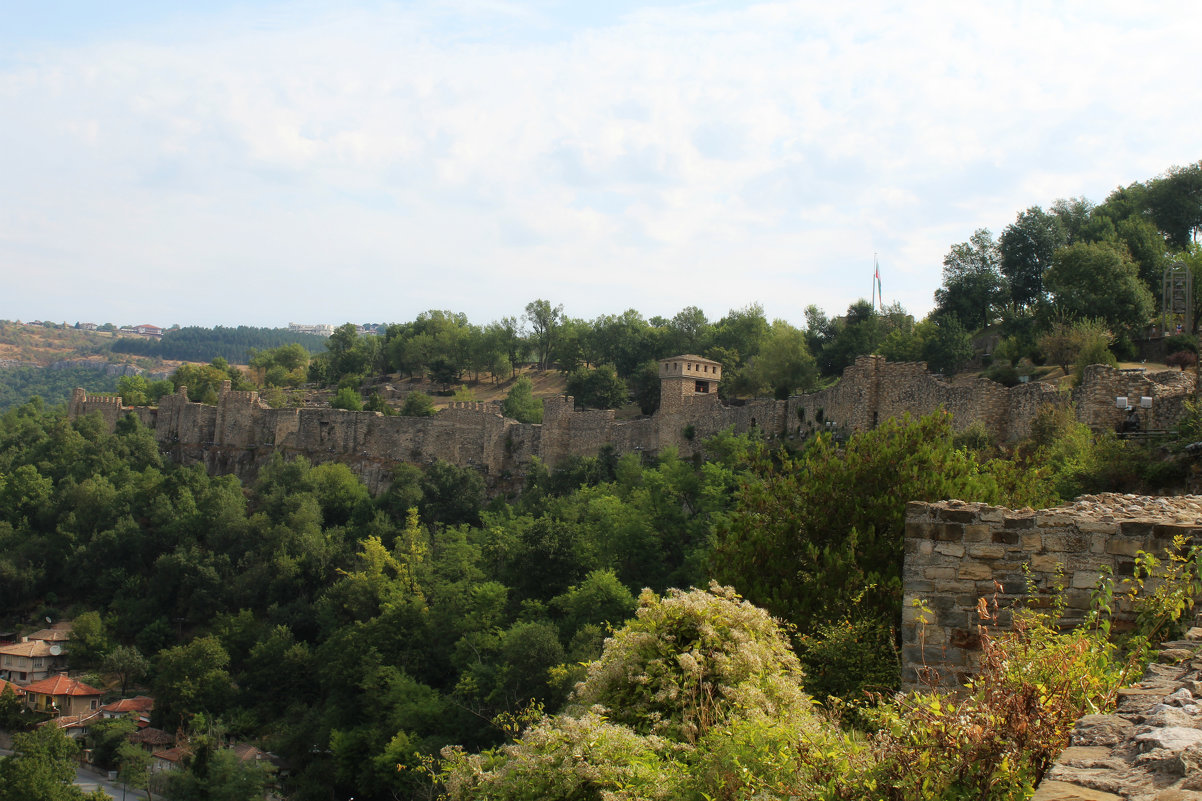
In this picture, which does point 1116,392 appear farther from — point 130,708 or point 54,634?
point 54,634

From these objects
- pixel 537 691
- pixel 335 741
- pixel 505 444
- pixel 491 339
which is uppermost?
pixel 491 339

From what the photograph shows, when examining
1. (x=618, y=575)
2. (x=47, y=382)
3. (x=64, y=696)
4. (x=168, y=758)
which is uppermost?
(x=47, y=382)

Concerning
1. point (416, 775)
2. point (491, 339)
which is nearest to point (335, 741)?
point (416, 775)

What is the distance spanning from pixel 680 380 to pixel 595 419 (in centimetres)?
408

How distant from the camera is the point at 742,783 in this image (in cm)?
532

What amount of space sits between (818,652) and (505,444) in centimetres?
3410

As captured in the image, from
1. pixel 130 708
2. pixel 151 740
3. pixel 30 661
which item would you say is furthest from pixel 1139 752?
pixel 30 661

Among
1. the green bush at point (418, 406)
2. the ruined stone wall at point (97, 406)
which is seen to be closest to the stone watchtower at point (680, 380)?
the green bush at point (418, 406)

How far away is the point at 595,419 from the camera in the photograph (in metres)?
40.6

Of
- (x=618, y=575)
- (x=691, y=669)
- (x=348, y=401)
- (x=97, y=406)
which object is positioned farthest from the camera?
(x=348, y=401)

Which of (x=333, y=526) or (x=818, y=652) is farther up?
(x=818, y=652)

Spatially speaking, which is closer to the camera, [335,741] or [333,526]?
[335,741]

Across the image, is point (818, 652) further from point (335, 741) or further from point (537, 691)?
point (335, 741)

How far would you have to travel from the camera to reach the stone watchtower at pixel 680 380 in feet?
124
